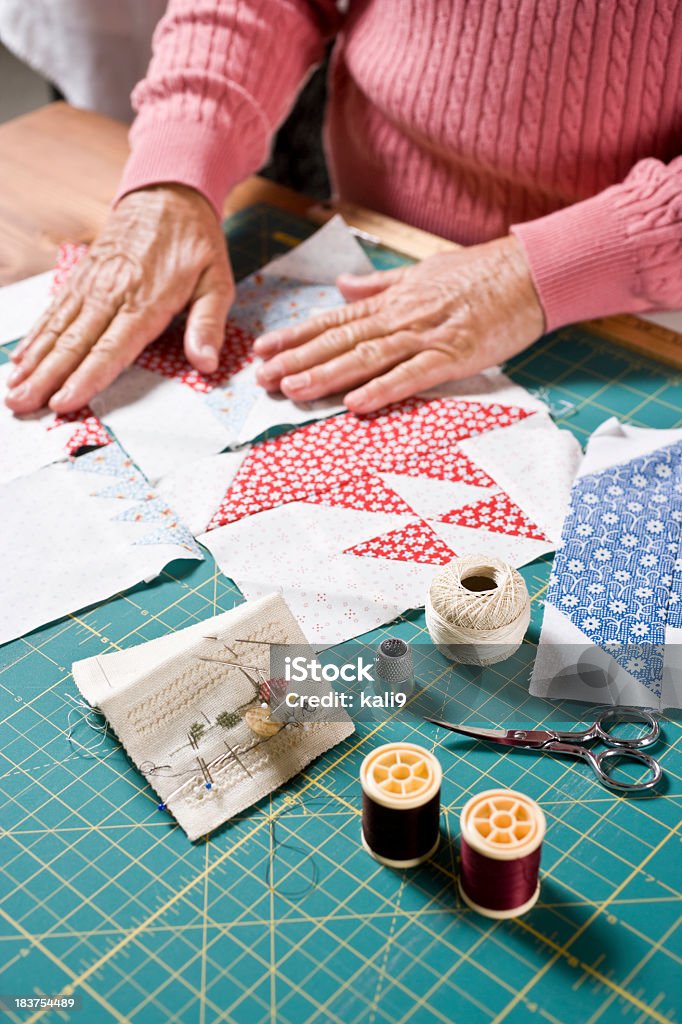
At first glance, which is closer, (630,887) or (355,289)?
(630,887)

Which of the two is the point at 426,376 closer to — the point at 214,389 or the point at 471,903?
the point at 214,389

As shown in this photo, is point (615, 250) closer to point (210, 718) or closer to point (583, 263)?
point (583, 263)

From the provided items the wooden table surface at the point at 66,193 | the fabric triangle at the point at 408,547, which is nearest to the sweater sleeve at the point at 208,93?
the wooden table surface at the point at 66,193

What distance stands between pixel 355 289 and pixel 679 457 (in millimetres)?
544

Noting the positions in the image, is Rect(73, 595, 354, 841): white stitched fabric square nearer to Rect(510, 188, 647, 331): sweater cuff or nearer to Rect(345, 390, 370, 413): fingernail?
Rect(345, 390, 370, 413): fingernail

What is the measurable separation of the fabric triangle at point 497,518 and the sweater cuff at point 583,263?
349mm

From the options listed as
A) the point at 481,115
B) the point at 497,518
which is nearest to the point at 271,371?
the point at 497,518

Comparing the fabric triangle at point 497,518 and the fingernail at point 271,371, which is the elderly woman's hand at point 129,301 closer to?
the fingernail at point 271,371

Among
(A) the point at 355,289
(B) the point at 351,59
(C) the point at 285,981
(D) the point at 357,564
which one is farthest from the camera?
(B) the point at 351,59

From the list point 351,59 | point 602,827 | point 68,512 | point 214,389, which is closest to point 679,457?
point 602,827

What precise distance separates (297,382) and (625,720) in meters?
0.64

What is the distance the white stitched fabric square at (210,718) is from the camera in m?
0.97

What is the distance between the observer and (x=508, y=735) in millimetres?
998

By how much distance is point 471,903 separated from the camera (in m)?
0.88
